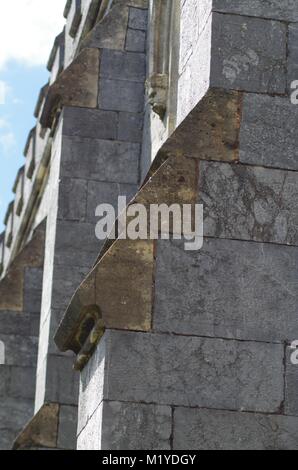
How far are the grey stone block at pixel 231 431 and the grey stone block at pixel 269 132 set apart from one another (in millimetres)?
1327

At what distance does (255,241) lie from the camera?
8.22m

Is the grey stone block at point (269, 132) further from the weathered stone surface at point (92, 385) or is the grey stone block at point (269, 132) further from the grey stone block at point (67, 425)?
the grey stone block at point (67, 425)

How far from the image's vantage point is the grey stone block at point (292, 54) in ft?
28.2

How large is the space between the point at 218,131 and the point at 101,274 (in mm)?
1010

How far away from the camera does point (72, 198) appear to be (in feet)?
42.3

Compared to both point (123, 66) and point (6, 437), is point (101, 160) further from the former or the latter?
point (6, 437)

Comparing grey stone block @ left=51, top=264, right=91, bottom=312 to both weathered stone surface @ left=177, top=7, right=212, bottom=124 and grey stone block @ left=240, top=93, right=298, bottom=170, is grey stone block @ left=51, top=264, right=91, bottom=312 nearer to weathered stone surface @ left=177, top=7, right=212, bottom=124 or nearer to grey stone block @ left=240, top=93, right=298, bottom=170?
weathered stone surface @ left=177, top=7, right=212, bottom=124

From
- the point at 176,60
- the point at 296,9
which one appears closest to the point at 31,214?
the point at 176,60

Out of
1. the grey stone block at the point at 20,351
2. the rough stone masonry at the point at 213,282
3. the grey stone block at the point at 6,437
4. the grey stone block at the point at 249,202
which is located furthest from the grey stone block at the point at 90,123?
the grey stone block at the point at 249,202
